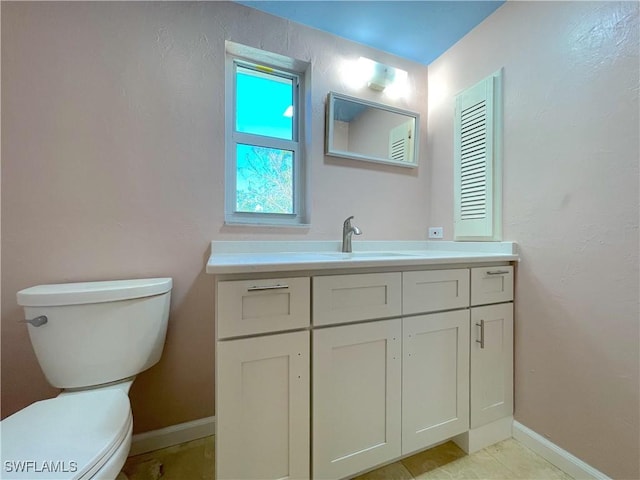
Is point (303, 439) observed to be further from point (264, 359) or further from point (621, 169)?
point (621, 169)

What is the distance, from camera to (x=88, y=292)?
908 millimetres

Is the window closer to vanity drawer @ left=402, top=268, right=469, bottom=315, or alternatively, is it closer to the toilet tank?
→ the toilet tank

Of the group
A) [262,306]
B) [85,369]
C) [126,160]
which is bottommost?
[85,369]

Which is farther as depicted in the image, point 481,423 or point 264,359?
point 481,423

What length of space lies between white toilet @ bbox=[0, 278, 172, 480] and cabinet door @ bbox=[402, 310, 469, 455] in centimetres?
97

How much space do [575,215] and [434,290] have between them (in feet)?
2.12

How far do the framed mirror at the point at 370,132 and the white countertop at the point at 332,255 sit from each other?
550 mm

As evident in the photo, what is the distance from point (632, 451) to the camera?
2.94 ft

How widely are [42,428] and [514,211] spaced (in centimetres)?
194

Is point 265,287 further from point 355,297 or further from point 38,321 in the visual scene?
point 38,321

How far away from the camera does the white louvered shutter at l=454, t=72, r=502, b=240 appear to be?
4.45ft

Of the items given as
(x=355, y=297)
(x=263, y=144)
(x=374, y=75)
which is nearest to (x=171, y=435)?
(x=355, y=297)

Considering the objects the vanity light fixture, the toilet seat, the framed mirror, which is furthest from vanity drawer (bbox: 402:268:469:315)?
the vanity light fixture

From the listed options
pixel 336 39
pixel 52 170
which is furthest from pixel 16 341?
pixel 336 39
